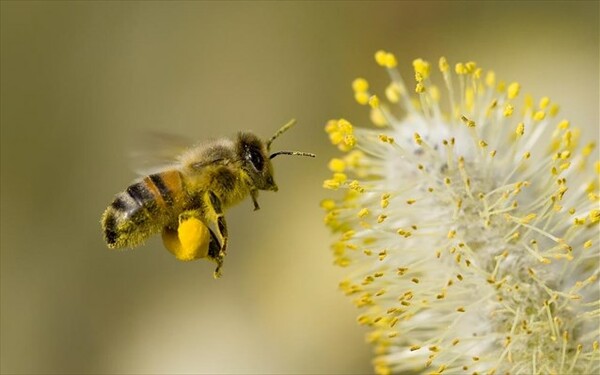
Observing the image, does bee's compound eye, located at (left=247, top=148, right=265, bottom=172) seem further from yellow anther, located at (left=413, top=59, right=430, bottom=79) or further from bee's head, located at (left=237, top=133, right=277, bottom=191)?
yellow anther, located at (left=413, top=59, right=430, bottom=79)

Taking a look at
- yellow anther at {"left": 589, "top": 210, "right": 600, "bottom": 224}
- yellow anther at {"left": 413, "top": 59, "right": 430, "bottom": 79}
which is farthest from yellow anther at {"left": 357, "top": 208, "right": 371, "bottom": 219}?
yellow anther at {"left": 589, "top": 210, "right": 600, "bottom": 224}

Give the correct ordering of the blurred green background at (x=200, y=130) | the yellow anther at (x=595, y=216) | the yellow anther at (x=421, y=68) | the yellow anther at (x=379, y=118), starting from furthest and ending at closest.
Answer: the blurred green background at (x=200, y=130), the yellow anther at (x=379, y=118), the yellow anther at (x=421, y=68), the yellow anther at (x=595, y=216)

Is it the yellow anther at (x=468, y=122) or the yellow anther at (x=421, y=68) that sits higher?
the yellow anther at (x=421, y=68)

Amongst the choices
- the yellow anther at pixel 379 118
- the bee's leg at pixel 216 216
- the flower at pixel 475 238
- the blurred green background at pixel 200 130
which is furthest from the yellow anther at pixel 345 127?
the blurred green background at pixel 200 130

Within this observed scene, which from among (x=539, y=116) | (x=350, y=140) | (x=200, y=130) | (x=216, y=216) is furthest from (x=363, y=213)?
(x=200, y=130)

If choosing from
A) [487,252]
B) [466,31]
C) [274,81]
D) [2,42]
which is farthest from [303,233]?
[487,252]

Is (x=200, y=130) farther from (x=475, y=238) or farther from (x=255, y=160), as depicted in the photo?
(x=475, y=238)

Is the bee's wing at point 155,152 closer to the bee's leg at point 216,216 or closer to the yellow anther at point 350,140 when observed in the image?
the bee's leg at point 216,216
